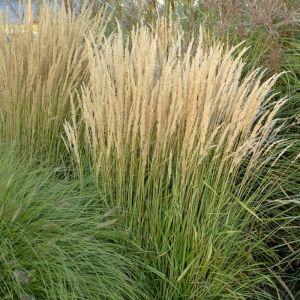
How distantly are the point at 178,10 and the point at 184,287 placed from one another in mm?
2458

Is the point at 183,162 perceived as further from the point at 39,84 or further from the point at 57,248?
the point at 39,84

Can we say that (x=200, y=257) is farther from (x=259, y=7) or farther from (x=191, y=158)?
(x=259, y=7)

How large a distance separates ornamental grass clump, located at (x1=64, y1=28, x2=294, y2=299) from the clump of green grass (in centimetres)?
13

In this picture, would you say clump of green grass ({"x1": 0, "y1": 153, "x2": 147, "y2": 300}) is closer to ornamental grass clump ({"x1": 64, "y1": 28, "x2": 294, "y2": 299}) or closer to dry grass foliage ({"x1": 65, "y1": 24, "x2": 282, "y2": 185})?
ornamental grass clump ({"x1": 64, "y1": 28, "x2": 294, "y2": 299})

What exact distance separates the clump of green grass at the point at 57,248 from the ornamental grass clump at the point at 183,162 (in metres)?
0.13

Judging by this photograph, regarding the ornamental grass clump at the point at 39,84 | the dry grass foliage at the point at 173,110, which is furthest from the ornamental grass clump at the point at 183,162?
the ornamental grass clump at the point at 39,84

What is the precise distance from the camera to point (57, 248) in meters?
2.49

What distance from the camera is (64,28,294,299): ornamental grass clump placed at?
8.73 feet

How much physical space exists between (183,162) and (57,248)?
1.99 ft

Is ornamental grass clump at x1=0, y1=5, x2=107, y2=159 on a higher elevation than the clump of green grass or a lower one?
higher

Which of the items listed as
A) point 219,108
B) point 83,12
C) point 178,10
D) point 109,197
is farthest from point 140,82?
point 178,10

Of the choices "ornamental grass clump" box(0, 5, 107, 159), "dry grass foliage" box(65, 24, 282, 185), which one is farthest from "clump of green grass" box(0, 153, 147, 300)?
"ornamental grass clump" box(0, 5, 107, 159)

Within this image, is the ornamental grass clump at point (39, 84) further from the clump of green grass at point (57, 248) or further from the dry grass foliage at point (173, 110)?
the clump of green grass at point (57, 248)

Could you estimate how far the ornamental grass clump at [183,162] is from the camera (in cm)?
266
